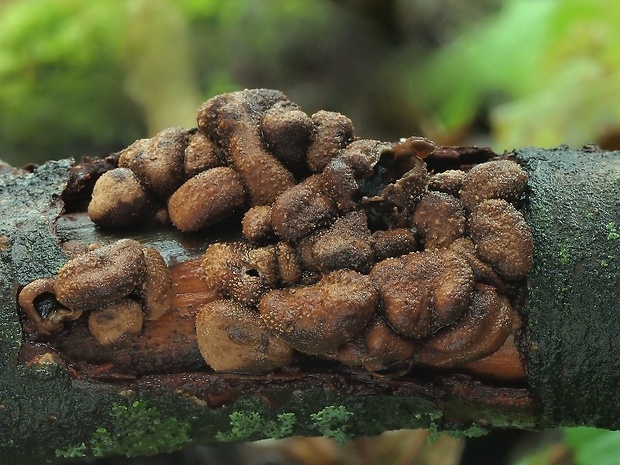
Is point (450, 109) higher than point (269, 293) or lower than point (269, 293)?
higher

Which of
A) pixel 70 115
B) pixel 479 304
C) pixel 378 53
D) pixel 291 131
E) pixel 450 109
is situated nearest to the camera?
pixel 479 304

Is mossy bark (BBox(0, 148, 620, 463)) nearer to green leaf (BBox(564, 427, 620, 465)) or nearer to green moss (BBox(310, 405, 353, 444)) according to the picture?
green moss (BBox(310, 405, 353, 444))

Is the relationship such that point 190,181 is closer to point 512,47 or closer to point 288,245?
point 288,245

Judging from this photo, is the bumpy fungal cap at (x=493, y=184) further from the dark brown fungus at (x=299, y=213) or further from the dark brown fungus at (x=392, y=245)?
the dark brown fungus at (x=299, y=213)

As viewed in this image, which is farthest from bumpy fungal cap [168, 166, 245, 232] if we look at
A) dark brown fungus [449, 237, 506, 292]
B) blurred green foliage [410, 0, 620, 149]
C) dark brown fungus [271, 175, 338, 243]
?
blurred green foliage [410, 0, 620, 149]

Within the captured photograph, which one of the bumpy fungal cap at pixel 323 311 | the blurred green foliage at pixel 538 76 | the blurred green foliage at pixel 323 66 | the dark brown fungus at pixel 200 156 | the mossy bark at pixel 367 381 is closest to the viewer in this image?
the bumpy fungal cap at pixel 323 311

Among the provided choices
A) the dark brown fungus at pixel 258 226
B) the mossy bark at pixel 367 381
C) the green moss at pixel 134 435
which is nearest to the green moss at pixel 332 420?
the mossy bark at pixel 367 381

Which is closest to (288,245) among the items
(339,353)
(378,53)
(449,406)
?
(339,353)
